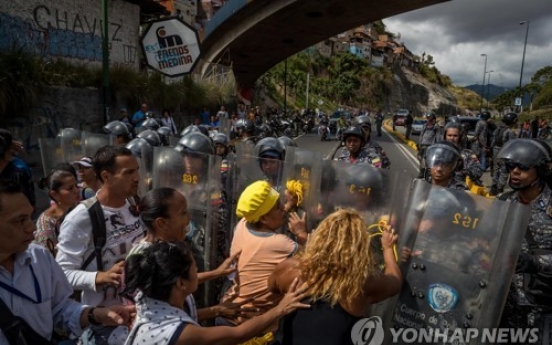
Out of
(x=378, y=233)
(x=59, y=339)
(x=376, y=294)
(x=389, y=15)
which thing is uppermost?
(x=389, y=15)

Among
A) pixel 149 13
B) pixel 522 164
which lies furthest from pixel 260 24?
pixel 522 164

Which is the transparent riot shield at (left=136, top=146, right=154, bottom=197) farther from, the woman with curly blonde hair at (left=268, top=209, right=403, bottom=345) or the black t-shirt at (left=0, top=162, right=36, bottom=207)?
the woman with curly blonde hair at (left=268, top=209, right=403, bottom=345)

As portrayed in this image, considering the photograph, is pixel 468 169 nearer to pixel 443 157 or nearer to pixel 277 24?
pixel 443 157

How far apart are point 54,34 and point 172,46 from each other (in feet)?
14.1

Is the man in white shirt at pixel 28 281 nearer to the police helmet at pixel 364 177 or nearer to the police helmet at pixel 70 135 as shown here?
the police helmet at pixel 364 177

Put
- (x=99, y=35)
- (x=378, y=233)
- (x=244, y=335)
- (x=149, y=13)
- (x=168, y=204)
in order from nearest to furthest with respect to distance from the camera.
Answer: (x=244, y=335) → (x=168, y=204) → (x=378, y=233) → (x=99, y=35) → (x=149, y=13)

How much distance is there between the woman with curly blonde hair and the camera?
1727mm

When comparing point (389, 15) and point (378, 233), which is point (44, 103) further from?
point (389, 15)

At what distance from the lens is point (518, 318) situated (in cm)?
219

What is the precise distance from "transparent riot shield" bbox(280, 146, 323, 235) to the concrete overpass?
21.3 meters

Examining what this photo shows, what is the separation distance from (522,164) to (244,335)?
2040mm

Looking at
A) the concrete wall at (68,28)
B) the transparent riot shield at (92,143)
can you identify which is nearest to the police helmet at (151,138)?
the transparent riot shield at (92,143)

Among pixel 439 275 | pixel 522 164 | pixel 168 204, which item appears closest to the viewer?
pixel 439 275

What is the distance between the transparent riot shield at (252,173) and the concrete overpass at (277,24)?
21112 millimetres
